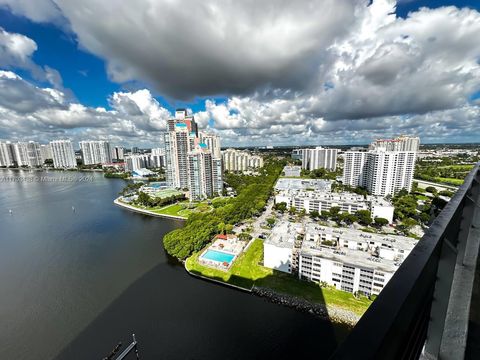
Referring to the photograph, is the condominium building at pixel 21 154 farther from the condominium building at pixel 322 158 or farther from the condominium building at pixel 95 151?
the condominium building at pixel 322 158

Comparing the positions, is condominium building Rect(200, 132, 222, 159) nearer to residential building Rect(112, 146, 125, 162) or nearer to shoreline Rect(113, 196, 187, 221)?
shoreline Rect(113, 196, 187, 221)

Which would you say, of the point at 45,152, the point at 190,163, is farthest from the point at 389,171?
the point at 45,152

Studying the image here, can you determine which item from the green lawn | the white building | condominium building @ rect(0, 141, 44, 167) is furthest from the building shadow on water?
condominium building @ rect(0, 141, 44, 167)

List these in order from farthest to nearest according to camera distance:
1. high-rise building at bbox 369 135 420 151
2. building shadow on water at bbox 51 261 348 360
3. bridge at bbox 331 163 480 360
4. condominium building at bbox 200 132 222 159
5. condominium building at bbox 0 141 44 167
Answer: condominium building at bbox 0 141 44 167 < condominium building at bbox 200 132 222 159 < high-rise building at bbox 369 135 420 151 < building shadow on water at bbox 51 261 348 360 < bridge at bbox 331 163 480 360

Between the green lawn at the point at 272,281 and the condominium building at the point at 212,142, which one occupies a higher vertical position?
the condominium building at the point at 212,142

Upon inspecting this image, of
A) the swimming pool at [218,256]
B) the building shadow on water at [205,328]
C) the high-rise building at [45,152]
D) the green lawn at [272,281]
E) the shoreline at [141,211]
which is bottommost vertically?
the building shadow on water at [205,328]

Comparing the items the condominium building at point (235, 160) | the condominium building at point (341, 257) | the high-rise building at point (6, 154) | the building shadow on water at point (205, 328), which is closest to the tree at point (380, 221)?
the condominium building at point (341, 257)
